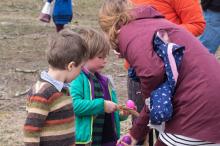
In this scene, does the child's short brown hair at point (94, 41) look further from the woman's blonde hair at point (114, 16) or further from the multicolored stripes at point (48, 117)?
the multicolored stripes at point (48, 117)

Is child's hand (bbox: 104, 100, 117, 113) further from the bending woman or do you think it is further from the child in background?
the bending woman

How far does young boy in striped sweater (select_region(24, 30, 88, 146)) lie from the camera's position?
3.04 m

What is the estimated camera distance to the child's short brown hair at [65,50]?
3.06m

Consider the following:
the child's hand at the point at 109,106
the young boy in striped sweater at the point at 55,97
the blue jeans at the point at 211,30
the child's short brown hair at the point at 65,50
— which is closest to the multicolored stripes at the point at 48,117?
the young boy in striped sweater at the point at 55,97

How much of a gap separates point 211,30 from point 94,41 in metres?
1.84

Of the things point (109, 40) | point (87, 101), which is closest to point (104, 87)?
point (87, 101)

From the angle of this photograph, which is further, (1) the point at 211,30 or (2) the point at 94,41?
(1) the point at 211,30

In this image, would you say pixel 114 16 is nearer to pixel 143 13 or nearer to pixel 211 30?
pixel 143 13

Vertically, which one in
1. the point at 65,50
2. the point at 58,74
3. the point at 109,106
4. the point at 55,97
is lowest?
the point at 109,106

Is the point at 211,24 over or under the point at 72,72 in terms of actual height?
under

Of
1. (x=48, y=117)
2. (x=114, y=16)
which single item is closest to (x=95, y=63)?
Result: (x=114, y=16)

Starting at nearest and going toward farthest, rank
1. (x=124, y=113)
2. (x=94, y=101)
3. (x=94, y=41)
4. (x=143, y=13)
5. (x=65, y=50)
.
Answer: (x=65, y=50)
(x=143, y=13)
(x=94, y=41)
(x=94, y=101)
(x=124, y=113)

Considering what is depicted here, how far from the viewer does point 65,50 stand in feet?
10.1

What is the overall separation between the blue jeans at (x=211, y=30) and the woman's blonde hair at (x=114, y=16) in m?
1.82
